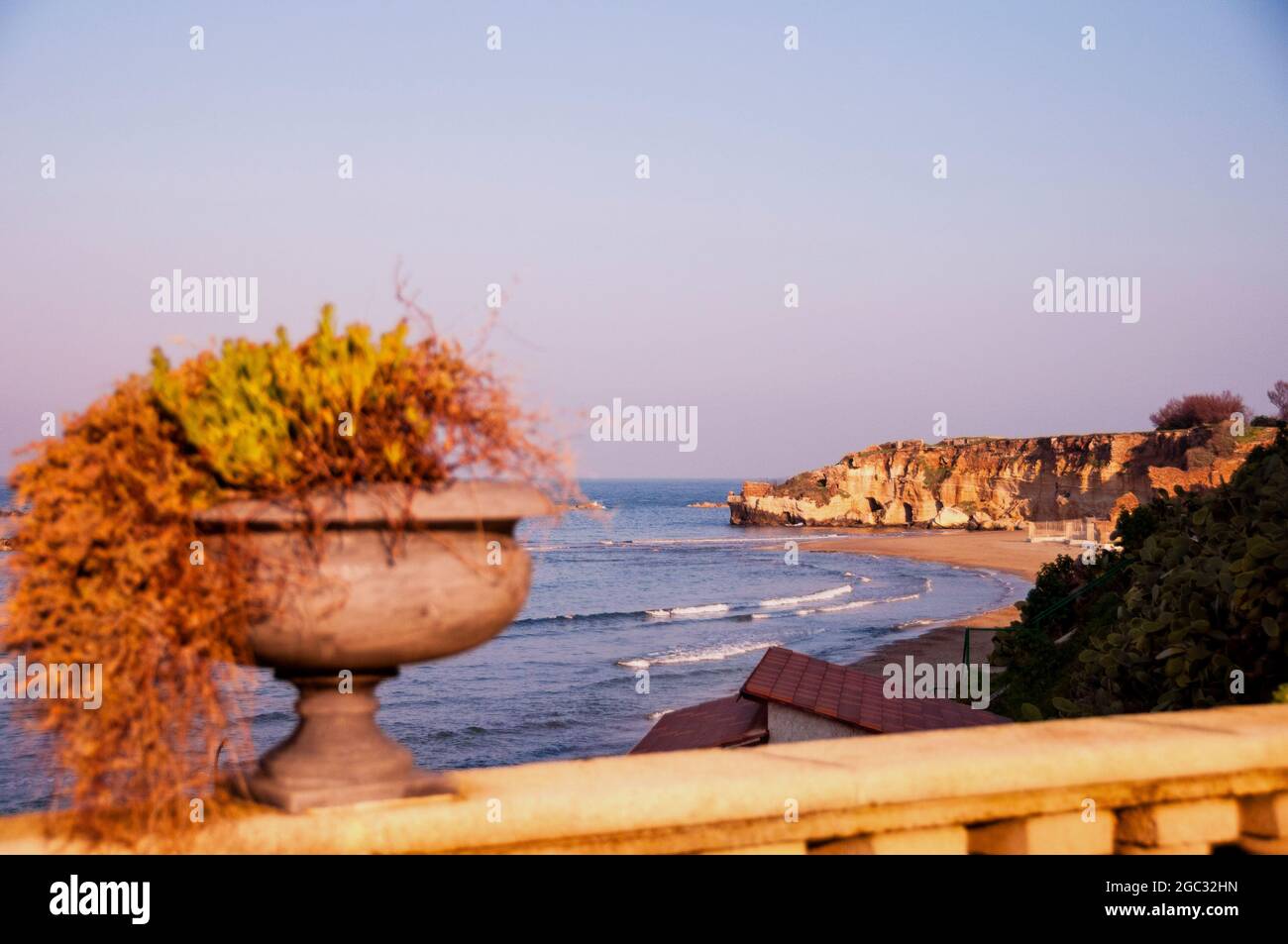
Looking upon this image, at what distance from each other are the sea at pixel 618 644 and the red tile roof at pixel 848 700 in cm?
224

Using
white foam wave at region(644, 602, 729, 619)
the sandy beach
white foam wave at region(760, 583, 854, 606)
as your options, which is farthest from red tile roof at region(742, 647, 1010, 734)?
white foam wave at region(760, 583, 854, 606)

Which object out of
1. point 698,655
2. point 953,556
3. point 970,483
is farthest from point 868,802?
point 970,483

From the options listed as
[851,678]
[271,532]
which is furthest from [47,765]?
[851,678]

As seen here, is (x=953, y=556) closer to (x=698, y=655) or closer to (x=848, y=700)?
(x=698, y=655)

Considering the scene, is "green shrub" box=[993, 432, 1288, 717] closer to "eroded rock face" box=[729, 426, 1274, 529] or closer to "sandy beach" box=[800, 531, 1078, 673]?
"sandy beach" box=[800, 531, 1078, 673]

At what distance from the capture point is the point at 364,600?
8.66 ft

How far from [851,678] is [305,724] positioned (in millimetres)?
8198

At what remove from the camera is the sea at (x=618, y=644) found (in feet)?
73.2

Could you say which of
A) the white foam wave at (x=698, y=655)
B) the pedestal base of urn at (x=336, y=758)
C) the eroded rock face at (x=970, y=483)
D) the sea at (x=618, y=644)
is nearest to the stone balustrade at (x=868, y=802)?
the pedestal base of urn at (x=336, y=758)

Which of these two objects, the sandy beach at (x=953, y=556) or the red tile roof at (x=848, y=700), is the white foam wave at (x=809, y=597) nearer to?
the sandy beach at (x=953, y=556)

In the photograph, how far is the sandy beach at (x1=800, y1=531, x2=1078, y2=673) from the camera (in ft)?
107
